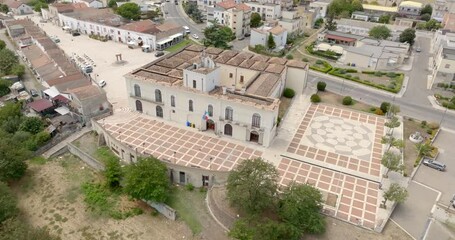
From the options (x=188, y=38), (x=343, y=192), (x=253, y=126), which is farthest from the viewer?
(x=188, y=38)

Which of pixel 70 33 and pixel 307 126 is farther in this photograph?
pixel 70 33

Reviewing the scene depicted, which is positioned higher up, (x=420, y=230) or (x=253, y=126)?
(x=253, y=126)

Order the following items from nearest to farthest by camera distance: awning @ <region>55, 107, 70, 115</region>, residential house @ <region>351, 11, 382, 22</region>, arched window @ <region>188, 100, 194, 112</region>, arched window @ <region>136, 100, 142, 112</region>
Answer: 1. arched window @ <region>188, 100, 194, 112</region>
2. arched window @ <region>136, 100, 142, 112</region>
3. awning @ <region>55, 107, 70, 115</region>
4. residential house @ <region>351, 11, 382, 22</region>

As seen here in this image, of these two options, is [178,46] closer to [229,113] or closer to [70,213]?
[229,113]

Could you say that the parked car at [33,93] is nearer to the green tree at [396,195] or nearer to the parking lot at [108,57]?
the parking lot at [108,57]

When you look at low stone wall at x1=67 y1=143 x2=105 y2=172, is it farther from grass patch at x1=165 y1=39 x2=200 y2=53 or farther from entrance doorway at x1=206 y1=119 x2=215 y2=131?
grass patch at x1=165 y1=39 x2=200 y2=53

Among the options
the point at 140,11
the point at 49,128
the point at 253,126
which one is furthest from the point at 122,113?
the point at 140,11

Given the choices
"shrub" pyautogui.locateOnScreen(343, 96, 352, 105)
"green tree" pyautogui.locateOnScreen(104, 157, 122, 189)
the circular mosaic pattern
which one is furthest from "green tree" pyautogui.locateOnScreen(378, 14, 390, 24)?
"green tree" pyautogui.locateOnScreen(104, 157, 122, 189)

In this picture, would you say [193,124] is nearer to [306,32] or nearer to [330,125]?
[330,125]
